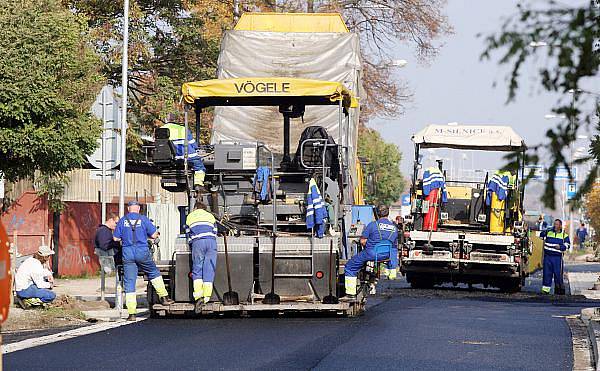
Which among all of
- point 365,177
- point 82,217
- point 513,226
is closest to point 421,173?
point 513,226

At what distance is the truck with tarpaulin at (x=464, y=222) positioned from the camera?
940 inches

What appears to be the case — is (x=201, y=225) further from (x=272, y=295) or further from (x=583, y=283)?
(x=583, y=283)

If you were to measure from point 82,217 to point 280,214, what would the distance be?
1428cm

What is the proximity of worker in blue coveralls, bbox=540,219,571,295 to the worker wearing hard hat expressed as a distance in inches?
430

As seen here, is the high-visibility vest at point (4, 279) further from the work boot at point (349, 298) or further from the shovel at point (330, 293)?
the work boot at point (349, 298)

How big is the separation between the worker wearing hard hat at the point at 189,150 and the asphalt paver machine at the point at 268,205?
0.35ft

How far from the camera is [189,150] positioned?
16422 millimetres

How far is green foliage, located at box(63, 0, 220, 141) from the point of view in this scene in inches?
1277

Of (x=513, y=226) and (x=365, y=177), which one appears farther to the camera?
(x=513, y=226)

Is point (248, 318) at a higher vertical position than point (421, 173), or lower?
lower

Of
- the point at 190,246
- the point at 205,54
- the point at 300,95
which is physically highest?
the point at 205,54

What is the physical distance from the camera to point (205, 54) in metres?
34.0

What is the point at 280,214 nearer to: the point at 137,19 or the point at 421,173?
the point at 421,173

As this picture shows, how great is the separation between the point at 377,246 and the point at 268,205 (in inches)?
63.3
